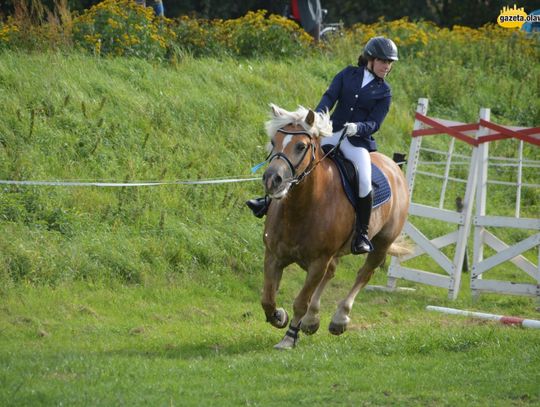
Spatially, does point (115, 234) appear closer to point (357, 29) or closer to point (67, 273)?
point (67, 273)

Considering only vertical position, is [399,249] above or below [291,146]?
below

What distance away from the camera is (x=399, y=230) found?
11.7 metres

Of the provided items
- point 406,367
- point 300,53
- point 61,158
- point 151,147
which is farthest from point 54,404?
point 300,53

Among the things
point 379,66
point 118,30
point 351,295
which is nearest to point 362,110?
point 379,66

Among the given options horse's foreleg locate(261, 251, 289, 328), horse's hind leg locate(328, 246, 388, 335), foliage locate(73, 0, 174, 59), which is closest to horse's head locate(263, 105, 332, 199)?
horse's foreleg locate(261, 251, 289, 328)

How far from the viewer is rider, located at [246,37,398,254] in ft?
33.2

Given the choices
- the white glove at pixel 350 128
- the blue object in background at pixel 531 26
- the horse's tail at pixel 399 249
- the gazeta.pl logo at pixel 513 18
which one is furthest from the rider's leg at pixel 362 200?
the blue object in background at pixel 531 26

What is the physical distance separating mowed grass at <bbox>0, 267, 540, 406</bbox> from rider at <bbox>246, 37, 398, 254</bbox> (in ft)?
4.23

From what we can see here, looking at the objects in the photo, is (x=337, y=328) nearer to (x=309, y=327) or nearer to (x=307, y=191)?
(x=309, y=327)

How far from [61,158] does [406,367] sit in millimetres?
6421

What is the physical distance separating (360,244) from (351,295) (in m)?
0.93

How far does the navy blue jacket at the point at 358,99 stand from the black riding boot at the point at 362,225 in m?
0.63

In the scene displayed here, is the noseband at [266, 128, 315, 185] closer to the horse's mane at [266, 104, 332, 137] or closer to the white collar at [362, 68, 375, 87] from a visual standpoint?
the horse's mane at [266, 104, 332, 137]

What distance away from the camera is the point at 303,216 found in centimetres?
952
